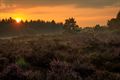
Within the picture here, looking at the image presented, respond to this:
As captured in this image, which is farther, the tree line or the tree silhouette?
the tree line

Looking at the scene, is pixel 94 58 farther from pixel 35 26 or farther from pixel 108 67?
pixel 35 26

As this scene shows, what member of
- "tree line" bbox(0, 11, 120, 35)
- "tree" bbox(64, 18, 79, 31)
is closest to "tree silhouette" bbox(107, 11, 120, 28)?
"tree line" bbox(0, 11, 120, 35)

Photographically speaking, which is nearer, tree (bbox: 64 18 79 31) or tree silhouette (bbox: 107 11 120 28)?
tree silhouette (bbox: 107 11 120 28)

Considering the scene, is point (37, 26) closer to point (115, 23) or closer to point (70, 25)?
point (70, 25)

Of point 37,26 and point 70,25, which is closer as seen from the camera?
point 70,25

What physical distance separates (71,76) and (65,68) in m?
0.75

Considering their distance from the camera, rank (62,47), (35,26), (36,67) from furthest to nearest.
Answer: (35,26) → (62,47) → (36,67)

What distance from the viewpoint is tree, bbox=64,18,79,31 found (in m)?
88.9

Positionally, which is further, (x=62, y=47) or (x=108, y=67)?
(x=62, y=47)

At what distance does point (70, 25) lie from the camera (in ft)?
293

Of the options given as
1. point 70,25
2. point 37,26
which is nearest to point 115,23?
point 70,25

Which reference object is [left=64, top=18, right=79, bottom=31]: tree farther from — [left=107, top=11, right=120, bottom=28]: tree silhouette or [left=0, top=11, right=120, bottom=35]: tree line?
[left=107, top=11, right=120, bottom=28]: tree silhouette

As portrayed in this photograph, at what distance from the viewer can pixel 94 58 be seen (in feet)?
47.2

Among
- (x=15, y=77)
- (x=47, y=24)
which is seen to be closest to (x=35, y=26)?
(x=47, y=24)
